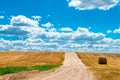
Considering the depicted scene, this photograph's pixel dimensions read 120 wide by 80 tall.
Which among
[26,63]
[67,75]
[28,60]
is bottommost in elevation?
[67,75]

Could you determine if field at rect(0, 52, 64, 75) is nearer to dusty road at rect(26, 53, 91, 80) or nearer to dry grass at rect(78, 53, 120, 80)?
dusty road at rect(26, 53, 91, 80)

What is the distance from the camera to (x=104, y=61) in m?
76.0

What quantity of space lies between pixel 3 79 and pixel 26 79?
2.26 m

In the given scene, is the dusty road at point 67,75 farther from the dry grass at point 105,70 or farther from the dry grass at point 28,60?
the dry grass at point 28,60

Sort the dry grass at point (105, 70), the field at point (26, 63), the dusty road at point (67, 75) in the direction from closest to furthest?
the dusty road at point (67, 75), the dry grass at point (105, 70), the field at point (26, 63)

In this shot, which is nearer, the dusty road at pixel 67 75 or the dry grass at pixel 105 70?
the dusty road at pixel 67 75

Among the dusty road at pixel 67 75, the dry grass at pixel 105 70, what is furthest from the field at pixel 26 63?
the dry grass at pixel 105 70

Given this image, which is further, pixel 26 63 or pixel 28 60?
pixel 28 60

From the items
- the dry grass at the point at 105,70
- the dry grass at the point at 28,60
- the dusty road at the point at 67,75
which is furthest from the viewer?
the dry grass at the point at 28,60

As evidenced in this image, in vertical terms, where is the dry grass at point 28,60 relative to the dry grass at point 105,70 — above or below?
above

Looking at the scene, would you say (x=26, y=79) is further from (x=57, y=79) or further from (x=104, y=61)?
(x=104, y=61)

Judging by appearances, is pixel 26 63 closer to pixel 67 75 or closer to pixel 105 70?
pixel 105 70

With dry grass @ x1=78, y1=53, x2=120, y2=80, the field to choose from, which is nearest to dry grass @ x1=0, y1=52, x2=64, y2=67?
the field

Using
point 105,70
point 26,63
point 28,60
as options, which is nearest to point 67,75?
point 105,70
